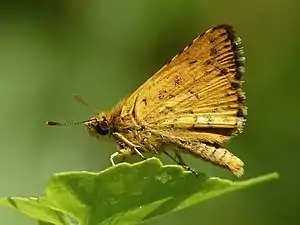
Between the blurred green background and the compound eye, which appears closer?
the compound eye

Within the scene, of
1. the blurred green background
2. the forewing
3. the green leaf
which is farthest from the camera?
the blurred green background

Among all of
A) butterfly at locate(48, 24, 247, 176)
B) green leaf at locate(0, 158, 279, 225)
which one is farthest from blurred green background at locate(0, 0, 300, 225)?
green leaf at locate(0, 158, 279, 225)

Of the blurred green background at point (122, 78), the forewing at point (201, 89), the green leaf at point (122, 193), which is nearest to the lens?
the green leaf at point (122, 193)

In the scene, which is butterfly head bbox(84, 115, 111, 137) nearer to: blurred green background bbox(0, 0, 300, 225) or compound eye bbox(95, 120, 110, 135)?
compound eye bbox(95, 120, 110, 135)

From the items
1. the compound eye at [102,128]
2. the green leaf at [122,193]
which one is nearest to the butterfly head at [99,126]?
the compound eye at [102,128]

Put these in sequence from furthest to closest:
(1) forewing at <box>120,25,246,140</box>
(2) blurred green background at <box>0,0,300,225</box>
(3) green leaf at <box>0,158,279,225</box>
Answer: (2) blurred green background at <box>0,0,300,225</box>
(1) forewing at <box>120,25,246,140</box>
(3) green leaf at <box>0,158,279,225</box>

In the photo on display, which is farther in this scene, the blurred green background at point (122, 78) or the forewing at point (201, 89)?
the blurred green background at point (122, 78)

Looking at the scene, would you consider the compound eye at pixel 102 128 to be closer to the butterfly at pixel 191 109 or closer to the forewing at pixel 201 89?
the butterfly at pixel 191 109

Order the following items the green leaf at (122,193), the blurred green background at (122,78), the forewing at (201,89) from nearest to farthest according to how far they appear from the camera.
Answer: the green leaf at (122,193) < the forewing at (201,89) < the blurred green background at (122,78)
